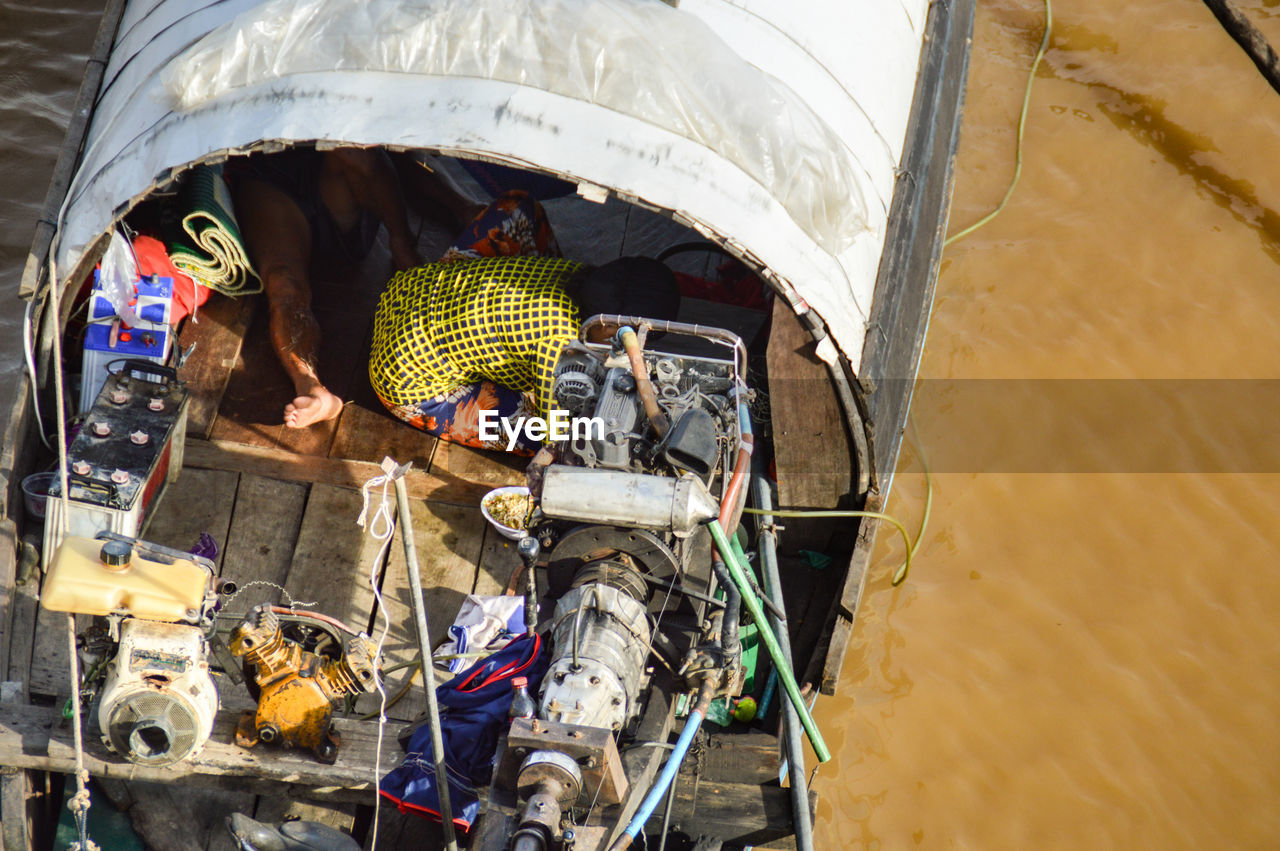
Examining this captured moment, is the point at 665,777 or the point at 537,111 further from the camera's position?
the point at 537,111

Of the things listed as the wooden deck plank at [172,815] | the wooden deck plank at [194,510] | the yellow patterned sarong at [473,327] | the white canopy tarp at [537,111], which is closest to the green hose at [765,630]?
the white canopy tarp at [537,111]

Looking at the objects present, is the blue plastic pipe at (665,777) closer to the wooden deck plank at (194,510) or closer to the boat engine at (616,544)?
the boat engine at (616,544)

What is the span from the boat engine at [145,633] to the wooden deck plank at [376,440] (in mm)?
1873

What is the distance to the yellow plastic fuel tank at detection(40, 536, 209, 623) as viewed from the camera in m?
3.17

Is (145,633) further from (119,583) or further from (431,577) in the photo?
(431,577)

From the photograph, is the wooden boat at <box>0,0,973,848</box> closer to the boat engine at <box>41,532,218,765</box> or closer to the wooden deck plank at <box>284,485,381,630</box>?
the wooden deck plank at <box>284,485,381,630</box>

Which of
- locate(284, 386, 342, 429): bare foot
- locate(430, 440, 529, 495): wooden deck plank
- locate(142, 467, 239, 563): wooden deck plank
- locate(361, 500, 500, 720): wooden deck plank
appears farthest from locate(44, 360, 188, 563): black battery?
locate(430, 440, 529, 495): wooden deck plank

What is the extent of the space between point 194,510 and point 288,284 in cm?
120

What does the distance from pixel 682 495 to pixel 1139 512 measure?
12.5 feet

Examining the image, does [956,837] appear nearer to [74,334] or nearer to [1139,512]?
[1139,512]

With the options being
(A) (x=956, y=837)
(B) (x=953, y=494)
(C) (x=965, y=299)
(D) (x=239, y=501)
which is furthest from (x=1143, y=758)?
(D) (x=239, y=501)

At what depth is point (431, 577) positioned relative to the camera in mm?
4926

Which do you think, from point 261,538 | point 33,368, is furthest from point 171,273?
point 261,538

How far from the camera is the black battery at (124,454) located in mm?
4211
